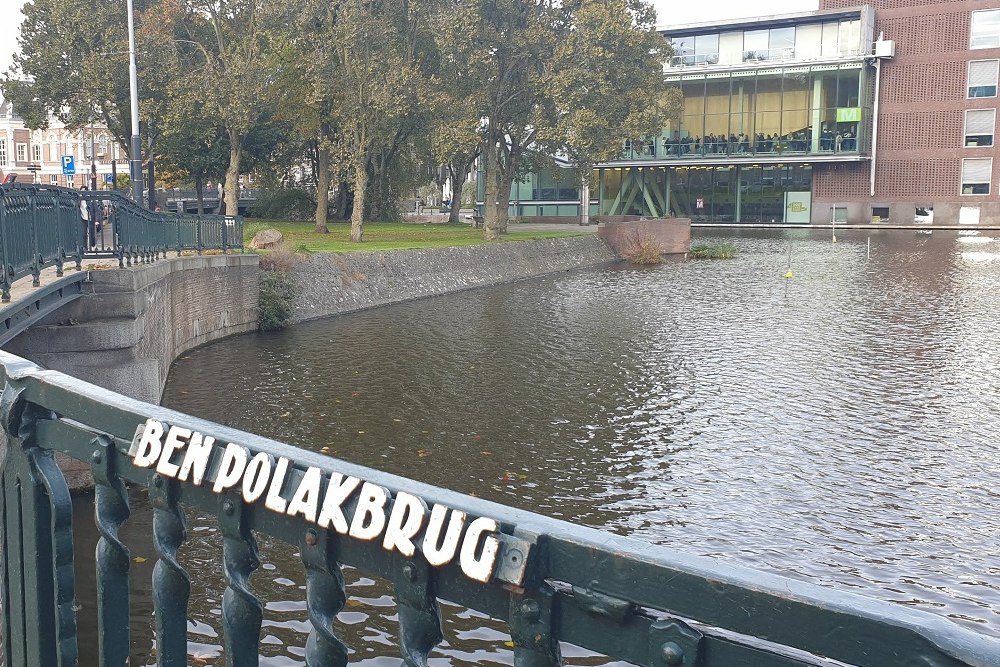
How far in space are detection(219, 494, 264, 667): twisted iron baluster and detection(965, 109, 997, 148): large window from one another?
6990cm

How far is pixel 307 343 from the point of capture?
2183 centimetres

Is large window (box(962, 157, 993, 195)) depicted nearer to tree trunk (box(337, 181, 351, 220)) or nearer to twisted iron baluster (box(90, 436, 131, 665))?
tree trunk (box(337, 181, 351, 220))

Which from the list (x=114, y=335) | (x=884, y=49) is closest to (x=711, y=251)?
(x=884, y=49)

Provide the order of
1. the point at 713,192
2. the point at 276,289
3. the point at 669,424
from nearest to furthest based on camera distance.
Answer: the point at 669,424 → the point at 276,289 → the point at 713,192

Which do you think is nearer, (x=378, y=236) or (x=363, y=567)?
(x=363, y=567)

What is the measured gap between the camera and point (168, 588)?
231cm

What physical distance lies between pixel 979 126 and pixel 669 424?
58.0m

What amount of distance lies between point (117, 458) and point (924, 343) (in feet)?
69.2

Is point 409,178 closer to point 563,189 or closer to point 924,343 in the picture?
point 563,189

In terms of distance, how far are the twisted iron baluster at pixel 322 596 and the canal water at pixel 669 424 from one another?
232 inches

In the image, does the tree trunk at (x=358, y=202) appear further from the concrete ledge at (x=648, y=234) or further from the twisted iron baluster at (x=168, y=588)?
the twisted iron baluster at (x=168, y=588)

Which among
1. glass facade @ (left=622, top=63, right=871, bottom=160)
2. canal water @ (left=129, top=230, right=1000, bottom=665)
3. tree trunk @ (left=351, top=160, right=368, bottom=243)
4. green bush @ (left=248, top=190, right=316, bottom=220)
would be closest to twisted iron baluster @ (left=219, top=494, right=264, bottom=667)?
canal water @ (left=129, top=230, right=1000, bottom=665)

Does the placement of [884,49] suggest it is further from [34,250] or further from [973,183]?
[34,250]

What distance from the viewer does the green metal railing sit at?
1060 cm
